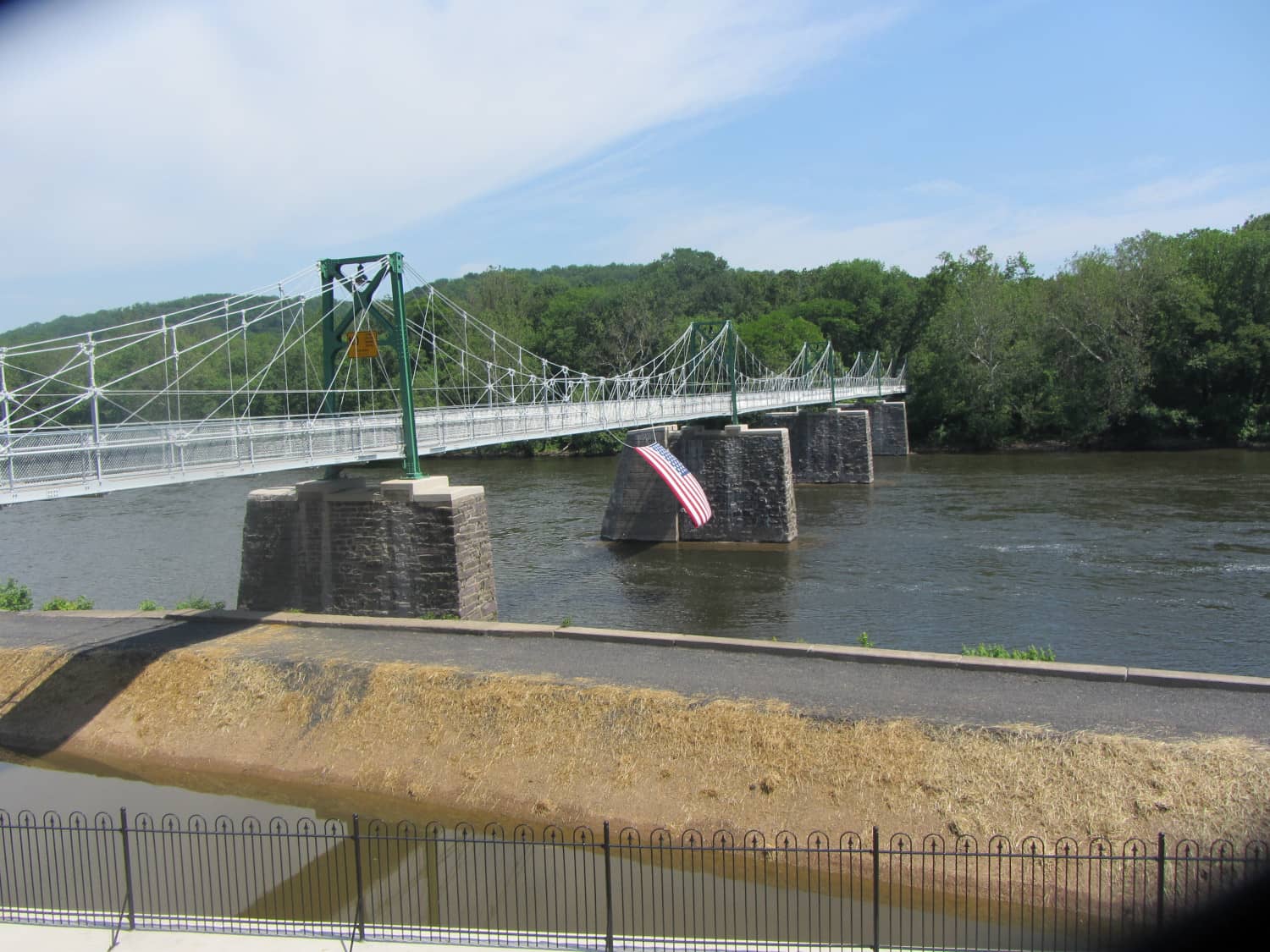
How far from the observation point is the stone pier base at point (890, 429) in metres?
62.5

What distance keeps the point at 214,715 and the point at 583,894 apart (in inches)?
256

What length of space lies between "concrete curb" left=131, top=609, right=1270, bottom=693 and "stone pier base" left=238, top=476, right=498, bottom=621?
1.27m

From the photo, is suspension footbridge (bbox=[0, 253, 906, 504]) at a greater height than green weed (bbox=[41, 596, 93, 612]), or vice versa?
suspension footbridge (bbox=[0, 253, 906, 504])

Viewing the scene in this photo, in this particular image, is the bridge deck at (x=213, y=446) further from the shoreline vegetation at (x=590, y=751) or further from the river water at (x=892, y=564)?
the river water at (x=892, y=564)

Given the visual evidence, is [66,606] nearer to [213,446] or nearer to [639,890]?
[213,446]

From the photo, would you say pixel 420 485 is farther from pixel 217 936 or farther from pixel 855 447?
pixel 855 447

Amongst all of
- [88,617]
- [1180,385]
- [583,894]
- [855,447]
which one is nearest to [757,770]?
[583,894]

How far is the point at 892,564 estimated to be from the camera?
86.5 feet

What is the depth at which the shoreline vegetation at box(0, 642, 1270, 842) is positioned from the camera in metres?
9.32

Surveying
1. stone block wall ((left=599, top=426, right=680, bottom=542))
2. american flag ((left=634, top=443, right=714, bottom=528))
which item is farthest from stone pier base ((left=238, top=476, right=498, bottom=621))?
stone block wall ((left=599, top=426, right=680, bottom=542))

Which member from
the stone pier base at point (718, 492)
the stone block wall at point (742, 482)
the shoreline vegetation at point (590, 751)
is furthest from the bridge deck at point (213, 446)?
the stone block wall at point (742, 482)

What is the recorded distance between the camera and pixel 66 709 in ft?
45.6

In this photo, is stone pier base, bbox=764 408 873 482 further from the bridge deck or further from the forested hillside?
the bridge deck

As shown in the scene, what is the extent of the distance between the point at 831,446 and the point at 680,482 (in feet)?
63.4
